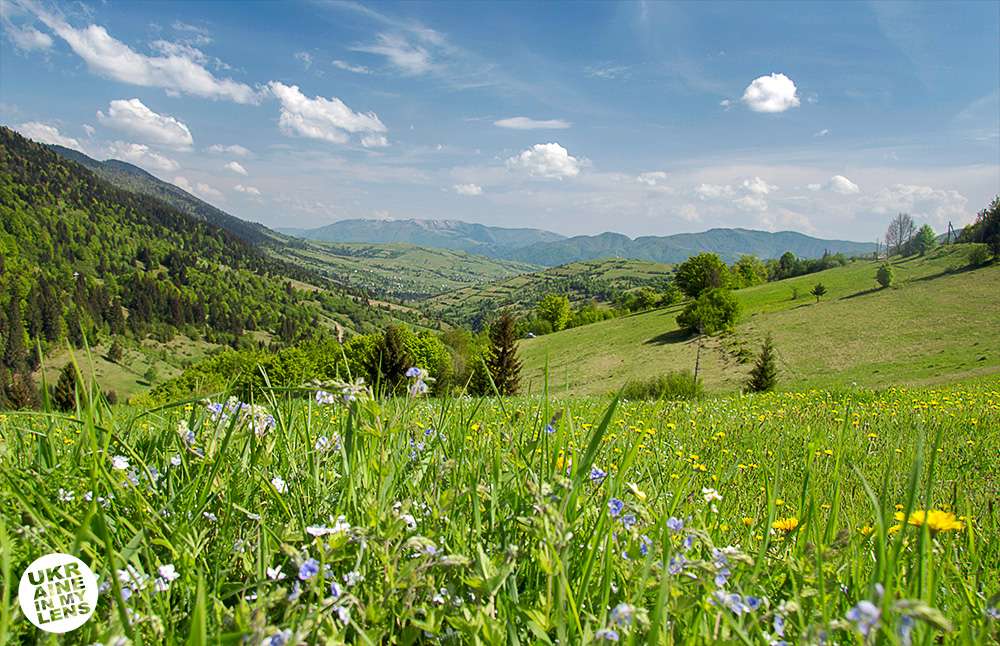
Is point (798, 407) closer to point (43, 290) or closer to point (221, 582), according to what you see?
point (221, 582)

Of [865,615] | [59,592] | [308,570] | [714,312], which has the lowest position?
[714,312]

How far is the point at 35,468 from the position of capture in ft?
6.63

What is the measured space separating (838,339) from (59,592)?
258ft

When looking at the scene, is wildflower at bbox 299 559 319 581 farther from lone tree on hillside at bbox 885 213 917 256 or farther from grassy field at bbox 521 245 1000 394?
lone tree on hillside at bbox 885 213 917 256

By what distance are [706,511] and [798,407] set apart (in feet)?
25.5

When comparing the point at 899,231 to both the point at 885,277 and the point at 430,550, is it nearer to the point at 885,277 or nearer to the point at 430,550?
the point at 885,277

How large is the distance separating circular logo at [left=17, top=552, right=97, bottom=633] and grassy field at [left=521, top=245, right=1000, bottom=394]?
43925 millimetres

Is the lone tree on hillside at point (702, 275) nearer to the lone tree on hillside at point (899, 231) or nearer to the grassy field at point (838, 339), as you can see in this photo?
the grassy field at point (838, 339)

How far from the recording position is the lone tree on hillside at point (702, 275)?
106 metres

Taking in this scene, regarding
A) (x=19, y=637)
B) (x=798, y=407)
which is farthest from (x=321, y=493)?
(x=798, y=407)

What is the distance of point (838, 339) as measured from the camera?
67.4 metres

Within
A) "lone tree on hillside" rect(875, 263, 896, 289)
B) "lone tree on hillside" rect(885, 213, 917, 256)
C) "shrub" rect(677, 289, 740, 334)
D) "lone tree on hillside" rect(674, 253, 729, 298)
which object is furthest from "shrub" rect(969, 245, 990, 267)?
"lone tree on hillside" rect(885, 213, 917, 256)

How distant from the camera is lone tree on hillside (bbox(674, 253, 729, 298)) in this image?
106 metres

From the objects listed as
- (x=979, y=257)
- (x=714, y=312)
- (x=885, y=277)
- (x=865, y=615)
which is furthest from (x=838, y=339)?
(x=865, y=615)
